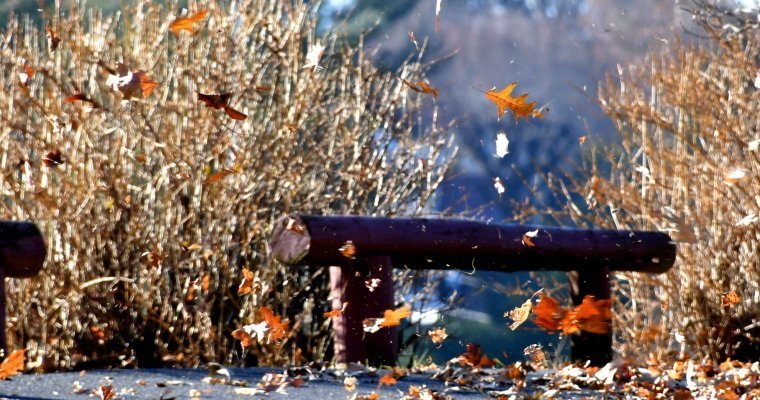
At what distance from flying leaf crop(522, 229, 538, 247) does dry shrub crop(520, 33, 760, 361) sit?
1.06 metres

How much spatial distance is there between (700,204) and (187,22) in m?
3.30

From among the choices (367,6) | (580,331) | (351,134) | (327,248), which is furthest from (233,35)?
(367,6)

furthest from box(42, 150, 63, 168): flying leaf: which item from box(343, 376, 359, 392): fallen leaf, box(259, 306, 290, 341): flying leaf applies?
box(343, 376, 359, 392): fallen leaf

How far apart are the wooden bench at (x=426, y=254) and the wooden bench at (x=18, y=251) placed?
1081 millimetres

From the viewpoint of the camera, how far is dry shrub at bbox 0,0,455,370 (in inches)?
233

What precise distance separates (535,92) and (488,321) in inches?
209

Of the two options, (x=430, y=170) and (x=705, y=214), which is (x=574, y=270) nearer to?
(x=705, y=214)

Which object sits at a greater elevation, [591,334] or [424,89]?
[424,89]

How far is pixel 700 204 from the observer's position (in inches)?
259

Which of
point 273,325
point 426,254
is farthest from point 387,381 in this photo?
point 273,325

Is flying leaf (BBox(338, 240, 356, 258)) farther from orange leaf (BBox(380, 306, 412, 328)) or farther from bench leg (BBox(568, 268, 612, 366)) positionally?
bench leg (BBox(568, 268, 612, 366))

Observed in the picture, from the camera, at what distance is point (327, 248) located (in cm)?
487

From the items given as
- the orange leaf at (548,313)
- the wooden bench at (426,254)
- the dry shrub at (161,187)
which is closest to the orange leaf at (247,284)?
the dry shrub at (161,187)

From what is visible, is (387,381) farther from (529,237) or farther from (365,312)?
(529,237)
